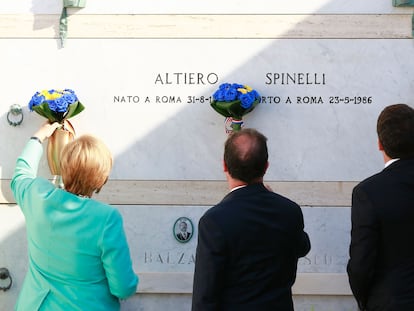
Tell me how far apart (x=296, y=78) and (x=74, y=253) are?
2613 mm

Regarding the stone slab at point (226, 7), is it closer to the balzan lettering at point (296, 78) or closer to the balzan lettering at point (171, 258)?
the balzan lettering at point (296, 78)

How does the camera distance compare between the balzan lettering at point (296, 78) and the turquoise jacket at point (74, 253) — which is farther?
the balzan lettering at point (296, 78)

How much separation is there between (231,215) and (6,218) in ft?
8.82

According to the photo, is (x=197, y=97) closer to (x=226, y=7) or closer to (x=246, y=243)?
(x=226, y=7)

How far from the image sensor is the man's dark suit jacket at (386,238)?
136 inches

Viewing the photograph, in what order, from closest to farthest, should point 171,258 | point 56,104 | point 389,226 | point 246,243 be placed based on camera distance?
point 246,243 < point 389,226 < point 56,104 < point 171,258

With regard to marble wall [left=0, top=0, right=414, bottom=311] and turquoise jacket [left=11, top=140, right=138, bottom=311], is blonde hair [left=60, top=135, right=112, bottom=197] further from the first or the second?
marble wall [left=0, top=0, right=414, bottom=311]

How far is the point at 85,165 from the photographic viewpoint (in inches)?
128

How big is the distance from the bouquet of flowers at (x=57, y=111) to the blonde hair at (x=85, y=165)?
67.1 inches

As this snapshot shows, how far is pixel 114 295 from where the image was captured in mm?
3371

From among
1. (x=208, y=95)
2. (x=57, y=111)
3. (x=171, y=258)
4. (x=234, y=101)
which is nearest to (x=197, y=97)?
(x=208, y=95)

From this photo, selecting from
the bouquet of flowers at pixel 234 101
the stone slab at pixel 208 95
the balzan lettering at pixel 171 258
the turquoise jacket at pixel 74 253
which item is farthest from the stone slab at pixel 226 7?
the turquoise jacket at pixel 74 253

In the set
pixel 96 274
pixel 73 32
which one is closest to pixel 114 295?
pixel 96 274

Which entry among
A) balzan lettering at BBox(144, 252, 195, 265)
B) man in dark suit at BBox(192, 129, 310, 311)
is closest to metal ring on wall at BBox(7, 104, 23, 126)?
balzan lettering at BBox(144, 252, 195, 265)
